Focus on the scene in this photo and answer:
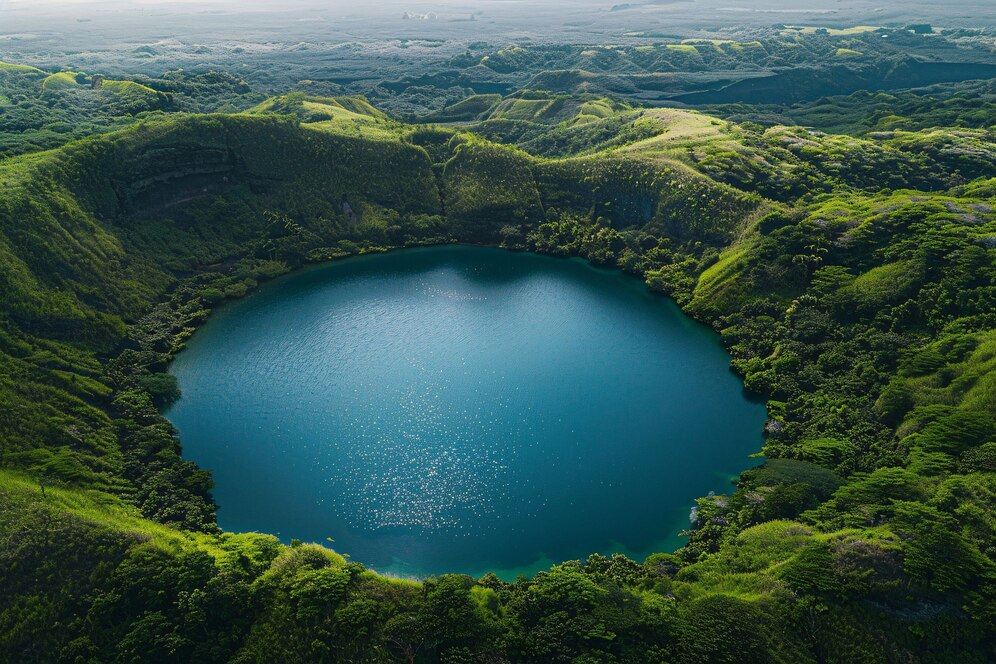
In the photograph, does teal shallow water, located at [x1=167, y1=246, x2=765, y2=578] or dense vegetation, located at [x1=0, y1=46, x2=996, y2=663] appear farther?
teal shallow water, located at [x1=167, y1=246, x2=765, y2=578]

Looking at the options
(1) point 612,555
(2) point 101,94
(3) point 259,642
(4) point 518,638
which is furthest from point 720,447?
(2) point 101,94

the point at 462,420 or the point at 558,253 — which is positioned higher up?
the point at 462,420

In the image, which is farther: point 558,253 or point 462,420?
point 558,253

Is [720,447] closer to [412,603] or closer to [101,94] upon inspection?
[412,603]

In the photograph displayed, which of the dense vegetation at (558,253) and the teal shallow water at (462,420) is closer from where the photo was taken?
the dense vegetation at (558,253)

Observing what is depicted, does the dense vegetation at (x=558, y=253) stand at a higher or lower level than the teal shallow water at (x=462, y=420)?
higher
